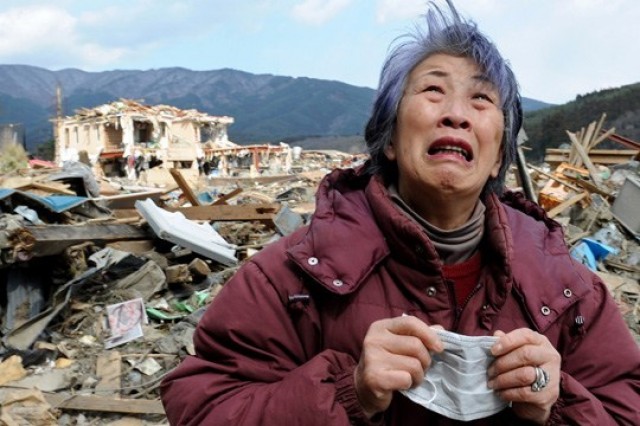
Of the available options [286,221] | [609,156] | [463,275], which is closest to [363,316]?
[463,275]

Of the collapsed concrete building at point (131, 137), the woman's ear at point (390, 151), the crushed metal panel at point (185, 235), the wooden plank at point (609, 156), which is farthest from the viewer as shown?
the collapsed concrete building at point (131, 137)

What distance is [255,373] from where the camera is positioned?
134cm

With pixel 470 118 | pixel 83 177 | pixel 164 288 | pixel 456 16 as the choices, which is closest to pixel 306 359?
pixel 470 118

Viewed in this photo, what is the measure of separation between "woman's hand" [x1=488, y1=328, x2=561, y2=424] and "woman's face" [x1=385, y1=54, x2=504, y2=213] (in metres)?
0.48

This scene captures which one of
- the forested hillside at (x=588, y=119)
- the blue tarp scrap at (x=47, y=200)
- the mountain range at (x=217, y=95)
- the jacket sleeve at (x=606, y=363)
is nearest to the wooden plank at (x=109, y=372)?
the blue tarp scrap at (x=47, y=200)

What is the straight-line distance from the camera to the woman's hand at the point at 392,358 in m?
1.18

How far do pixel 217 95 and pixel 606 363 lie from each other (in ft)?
529

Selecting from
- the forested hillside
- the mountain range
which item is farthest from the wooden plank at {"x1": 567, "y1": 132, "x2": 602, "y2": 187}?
the mountain range

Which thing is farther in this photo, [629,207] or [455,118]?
[629,207]

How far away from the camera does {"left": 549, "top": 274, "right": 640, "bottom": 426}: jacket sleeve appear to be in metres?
1.41

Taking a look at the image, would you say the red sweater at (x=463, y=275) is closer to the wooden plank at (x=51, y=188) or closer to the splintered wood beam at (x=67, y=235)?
the splintered wood beam at (x=67, y=235)

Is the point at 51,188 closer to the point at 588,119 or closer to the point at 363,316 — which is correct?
the point at 363,316

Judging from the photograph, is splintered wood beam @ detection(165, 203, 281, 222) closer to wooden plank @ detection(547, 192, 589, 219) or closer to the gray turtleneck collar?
wooden plank @ detection(547, 192, 589, 219)

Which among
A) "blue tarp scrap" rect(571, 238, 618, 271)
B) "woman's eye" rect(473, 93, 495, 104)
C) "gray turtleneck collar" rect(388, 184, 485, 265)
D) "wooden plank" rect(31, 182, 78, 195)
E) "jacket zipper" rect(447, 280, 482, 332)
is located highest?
"woman's eye" rect(473, 93, 495, 104)
